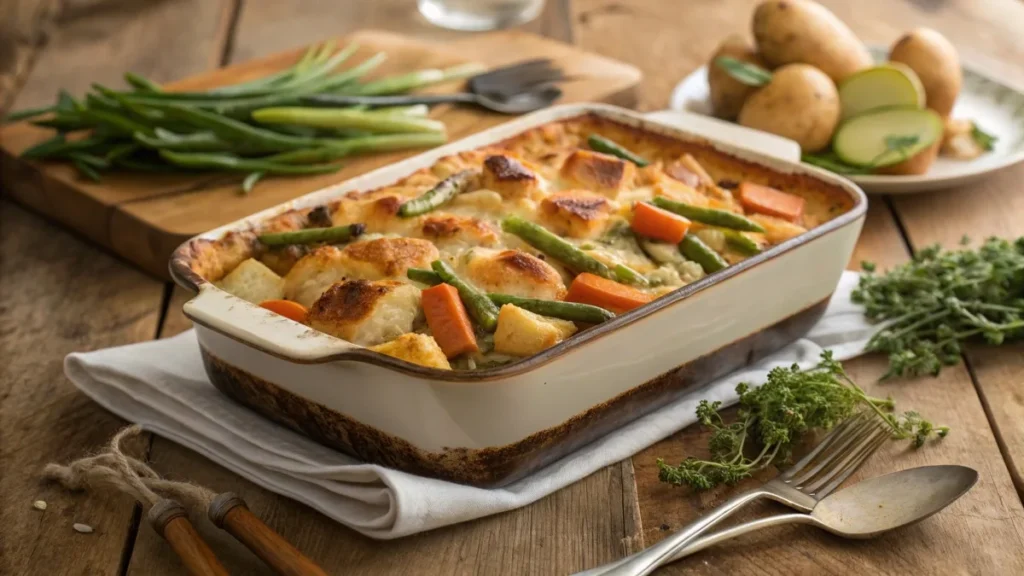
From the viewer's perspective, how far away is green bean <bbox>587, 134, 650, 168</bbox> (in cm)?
338

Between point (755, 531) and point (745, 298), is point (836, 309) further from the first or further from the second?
point (755, 531)

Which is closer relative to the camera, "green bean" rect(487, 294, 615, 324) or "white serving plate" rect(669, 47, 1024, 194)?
"green bean" rect(487, 294, 615, 324)

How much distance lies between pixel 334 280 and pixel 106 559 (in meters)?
0.79

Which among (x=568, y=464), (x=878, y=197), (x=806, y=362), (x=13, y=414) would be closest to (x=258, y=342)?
(x=568, y=464)

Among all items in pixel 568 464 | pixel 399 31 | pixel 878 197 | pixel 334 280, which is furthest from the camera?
pixel 399 31

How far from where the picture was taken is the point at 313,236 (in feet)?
9.35

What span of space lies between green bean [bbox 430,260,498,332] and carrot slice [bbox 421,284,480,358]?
22 millimetres

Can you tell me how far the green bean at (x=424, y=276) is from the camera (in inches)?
103

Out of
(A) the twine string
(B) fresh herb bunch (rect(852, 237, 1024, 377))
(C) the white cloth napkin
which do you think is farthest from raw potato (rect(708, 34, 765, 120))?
(A) the twine string

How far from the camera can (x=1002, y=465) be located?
2.62 metres

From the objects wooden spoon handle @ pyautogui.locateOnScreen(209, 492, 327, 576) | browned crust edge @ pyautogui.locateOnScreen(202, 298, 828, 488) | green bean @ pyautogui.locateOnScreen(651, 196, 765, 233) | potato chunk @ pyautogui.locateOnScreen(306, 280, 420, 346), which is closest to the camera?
wooden spoon handle @ pyautogui.locateOnScreen(209, 492, 327, 576)

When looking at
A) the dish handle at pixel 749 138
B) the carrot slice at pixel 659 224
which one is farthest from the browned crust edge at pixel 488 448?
the dish handle at pixel 749 138

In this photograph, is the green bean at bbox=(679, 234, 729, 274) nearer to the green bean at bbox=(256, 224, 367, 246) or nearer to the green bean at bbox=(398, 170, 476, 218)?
the green bean at bbox=(398, 170, 476, 218)

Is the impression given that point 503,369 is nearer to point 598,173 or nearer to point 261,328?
point 261,328
